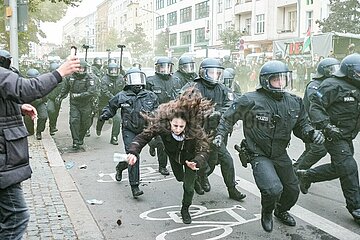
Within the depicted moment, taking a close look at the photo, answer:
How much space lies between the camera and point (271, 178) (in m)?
5.21

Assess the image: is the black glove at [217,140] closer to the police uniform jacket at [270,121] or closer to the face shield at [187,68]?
the police uniform jacket at [270,121]

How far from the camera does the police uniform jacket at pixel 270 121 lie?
5332 mm

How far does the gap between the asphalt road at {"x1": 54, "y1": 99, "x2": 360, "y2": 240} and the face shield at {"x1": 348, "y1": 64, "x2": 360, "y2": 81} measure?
1486mm

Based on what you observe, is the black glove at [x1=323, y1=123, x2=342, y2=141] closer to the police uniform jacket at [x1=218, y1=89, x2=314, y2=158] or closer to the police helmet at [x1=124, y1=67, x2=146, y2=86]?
the police uniform jacket at [x1=218, y1=89, x2=314, y2=158]

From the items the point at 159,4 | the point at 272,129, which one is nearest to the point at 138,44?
the point at 159,4

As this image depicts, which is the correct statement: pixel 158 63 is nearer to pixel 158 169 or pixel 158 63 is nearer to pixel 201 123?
pixel 158 169

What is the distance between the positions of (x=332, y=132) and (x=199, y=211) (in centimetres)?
169

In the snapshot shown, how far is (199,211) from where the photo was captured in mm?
6129

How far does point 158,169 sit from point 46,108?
4.25 m

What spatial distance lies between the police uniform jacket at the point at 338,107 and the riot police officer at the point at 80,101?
5614 millimetres

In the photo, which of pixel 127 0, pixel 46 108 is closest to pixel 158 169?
pixel 46 108

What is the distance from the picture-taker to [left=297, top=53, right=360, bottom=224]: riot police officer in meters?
5.71

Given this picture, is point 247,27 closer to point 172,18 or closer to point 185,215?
point 172,18

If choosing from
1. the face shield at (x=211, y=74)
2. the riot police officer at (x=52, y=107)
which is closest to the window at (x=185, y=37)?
the riot police officer at (x=52, y=107)
